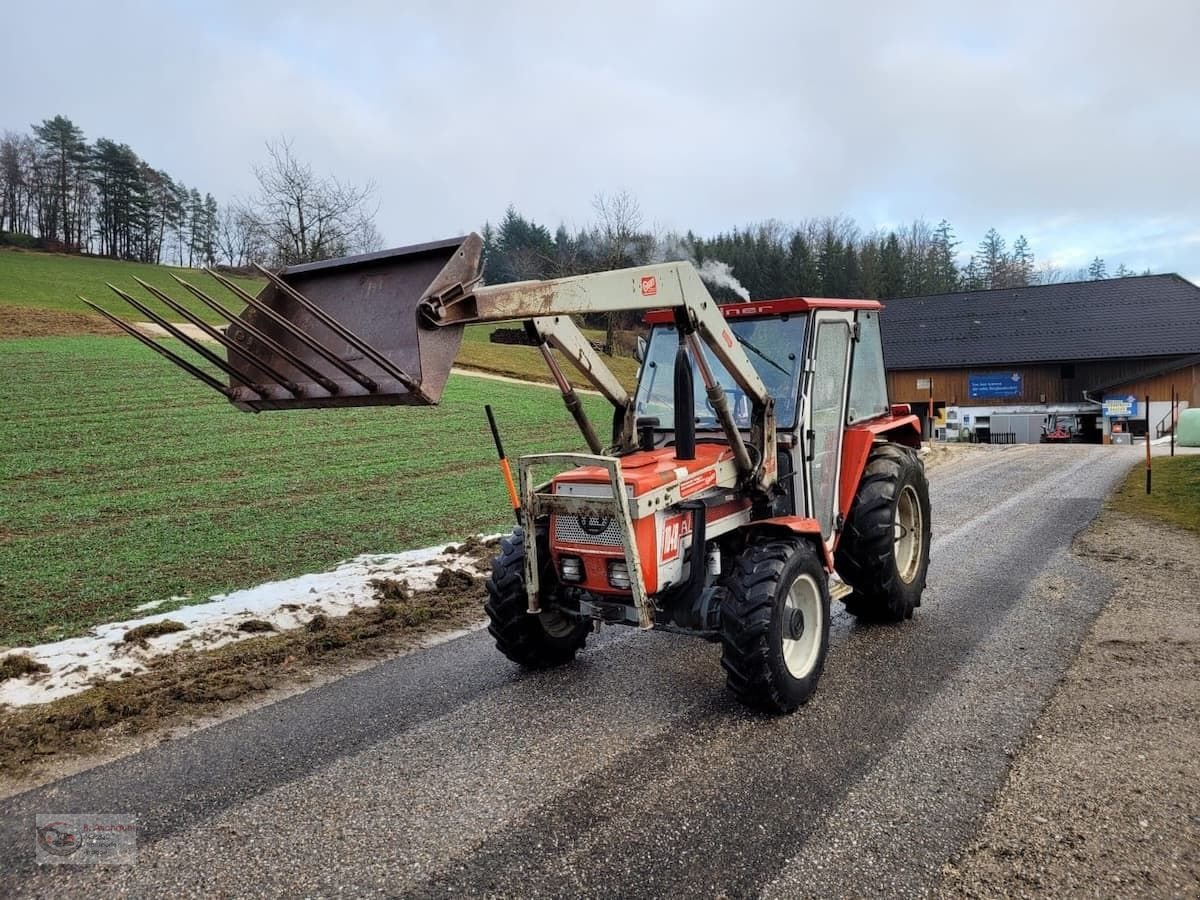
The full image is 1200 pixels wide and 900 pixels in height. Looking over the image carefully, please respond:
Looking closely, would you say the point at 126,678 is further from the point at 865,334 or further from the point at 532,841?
the point at 865,334

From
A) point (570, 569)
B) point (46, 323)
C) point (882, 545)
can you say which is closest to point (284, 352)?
point (570, 569)

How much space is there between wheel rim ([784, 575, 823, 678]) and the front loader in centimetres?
1

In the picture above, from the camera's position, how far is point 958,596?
675 cm

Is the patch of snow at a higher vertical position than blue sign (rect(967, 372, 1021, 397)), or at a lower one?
lower

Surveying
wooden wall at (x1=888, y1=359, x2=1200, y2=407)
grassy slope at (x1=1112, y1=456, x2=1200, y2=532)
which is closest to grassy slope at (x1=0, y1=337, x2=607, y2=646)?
grassy slope at (x1=1112, y1=456, x2=1200, y2=532)

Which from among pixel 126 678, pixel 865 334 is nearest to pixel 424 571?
pixel 126 678

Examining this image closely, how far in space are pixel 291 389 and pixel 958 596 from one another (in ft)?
17.9

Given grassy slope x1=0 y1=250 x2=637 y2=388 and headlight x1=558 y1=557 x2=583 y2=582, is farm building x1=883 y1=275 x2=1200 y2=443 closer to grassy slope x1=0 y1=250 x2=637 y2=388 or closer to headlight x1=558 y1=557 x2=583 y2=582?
grassy slope x1=0 y1=250 x2=637 y2=388

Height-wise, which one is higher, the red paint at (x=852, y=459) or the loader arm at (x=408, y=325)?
the loader arm at (x=408, y=325)

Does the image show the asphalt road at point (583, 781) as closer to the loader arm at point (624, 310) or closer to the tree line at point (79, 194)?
the loader arm at point (624, 310)

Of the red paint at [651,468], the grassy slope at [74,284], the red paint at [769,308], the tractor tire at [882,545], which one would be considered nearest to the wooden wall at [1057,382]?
the grassy slope at [74,284]

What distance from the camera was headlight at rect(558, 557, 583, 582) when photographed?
459 cm

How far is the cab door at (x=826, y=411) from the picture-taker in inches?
207

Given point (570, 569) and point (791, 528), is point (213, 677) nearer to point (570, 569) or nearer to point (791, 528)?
point (570, 569)
